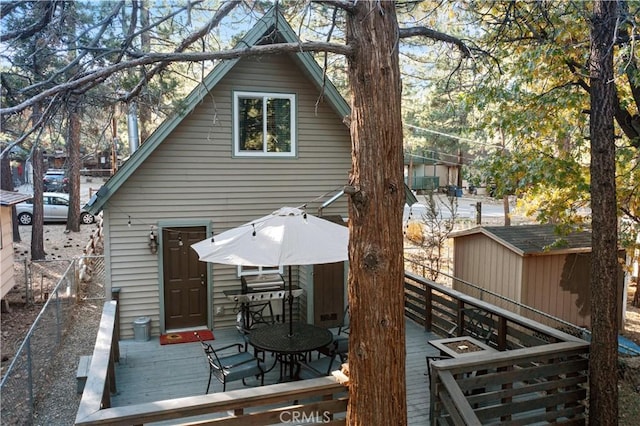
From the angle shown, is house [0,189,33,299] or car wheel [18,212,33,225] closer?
house [0,189,33,299]

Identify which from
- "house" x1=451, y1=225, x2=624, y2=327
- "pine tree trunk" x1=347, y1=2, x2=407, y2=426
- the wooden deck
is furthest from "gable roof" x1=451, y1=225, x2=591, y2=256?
"pine tree trunk" x1=347, y1=2, x2=407, y2=426

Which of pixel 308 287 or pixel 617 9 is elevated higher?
pixel 617 9

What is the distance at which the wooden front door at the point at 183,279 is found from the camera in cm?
898

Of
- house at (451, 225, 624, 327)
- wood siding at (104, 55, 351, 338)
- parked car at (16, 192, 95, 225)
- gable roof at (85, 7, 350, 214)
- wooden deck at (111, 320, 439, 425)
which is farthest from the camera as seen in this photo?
parked car at (16, 192, 95, 225)

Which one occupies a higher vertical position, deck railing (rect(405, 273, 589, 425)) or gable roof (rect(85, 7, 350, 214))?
gable roof (rect(85, 7, 350, 214))

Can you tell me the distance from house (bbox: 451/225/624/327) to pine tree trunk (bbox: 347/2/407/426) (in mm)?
9427

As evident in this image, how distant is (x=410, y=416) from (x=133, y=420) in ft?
10.9

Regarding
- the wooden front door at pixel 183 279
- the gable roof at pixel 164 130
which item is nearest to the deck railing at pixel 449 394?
the wooden front door at pixel 183 279

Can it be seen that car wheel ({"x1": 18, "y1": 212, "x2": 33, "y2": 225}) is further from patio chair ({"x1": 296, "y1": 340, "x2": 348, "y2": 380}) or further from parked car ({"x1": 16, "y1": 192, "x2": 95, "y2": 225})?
patio chair ({"x1": 296, "y1": 340, "x2": 348, "y2": 380})

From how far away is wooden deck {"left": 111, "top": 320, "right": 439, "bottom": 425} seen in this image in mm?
6422

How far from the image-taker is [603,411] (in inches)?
231

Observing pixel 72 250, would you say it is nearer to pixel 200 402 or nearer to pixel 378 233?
pixel 200 402

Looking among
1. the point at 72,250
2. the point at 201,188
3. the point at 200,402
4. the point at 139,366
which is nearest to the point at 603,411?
the point at 200,402

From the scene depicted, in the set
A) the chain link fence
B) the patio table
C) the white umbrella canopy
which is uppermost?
the white umbrella canopy
